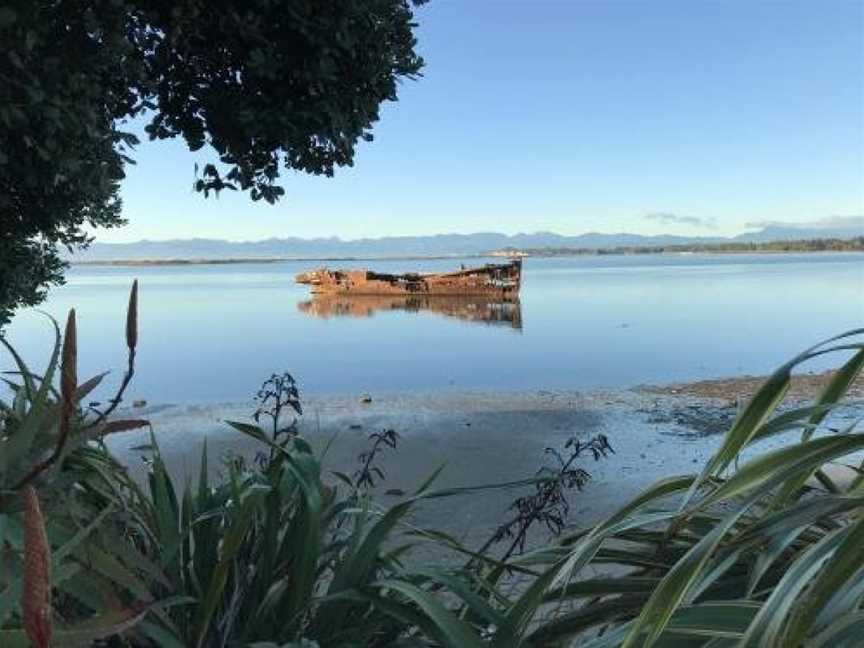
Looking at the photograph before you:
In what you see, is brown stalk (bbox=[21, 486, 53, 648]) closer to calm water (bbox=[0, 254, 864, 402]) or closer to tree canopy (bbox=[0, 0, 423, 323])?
→ tree canopy (bbox=[0, 0, 423, 323])

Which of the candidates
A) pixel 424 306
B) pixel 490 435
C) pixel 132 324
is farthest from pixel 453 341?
pixel 132 324

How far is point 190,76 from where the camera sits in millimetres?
4730

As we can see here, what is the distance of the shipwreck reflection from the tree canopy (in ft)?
96.1

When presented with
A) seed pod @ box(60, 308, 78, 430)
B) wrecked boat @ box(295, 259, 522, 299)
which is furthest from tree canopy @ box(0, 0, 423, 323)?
wrecked boat @ box(295, 259, 522, 299)

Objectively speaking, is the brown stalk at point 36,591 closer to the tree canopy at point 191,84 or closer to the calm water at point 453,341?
the tree canopy at point 191,84

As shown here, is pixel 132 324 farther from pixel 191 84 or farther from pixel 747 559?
pixel 191 84

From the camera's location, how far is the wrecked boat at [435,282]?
5016cm

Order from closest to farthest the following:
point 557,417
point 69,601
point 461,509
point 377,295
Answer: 1. point 69,601
2. point 461,509
3. point 557,417
4. point 377,295

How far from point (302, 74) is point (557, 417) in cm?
1025

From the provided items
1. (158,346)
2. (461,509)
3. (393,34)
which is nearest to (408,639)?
(393,34)

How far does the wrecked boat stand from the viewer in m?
50.2

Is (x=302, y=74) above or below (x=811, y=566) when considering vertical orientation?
above

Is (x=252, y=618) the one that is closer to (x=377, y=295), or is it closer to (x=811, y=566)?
(x=811, y=566)

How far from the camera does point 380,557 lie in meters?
2.00
